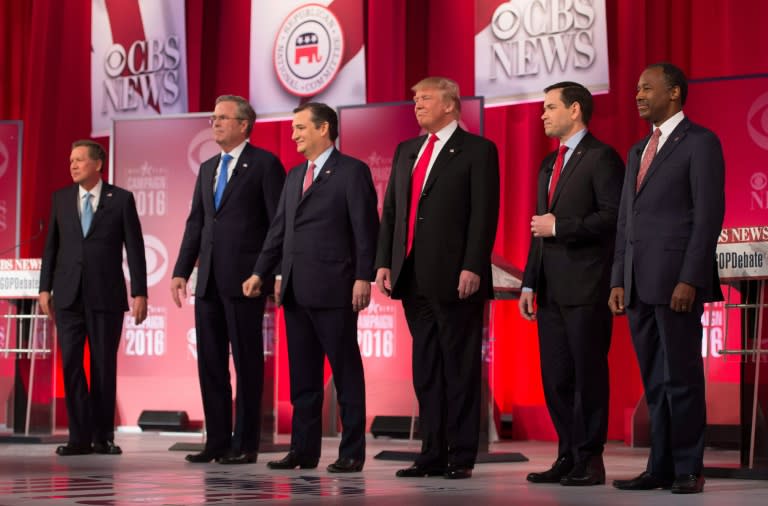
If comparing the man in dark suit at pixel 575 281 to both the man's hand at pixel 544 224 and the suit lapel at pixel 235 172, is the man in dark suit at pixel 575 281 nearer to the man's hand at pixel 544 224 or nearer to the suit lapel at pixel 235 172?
the man's hand at pixel 544 224

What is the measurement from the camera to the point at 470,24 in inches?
303

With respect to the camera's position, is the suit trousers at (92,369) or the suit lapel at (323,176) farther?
the suit trousers at (92,369)

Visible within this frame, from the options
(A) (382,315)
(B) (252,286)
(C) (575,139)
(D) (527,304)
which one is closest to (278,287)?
(B) (252,286)

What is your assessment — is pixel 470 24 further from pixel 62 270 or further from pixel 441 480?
pixel 441 480

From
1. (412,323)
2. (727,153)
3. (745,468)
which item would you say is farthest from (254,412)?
(727,153)

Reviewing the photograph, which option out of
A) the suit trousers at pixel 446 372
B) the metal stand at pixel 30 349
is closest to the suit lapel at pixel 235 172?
the suit trousers at pixel 446 372

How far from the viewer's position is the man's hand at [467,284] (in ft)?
14.3

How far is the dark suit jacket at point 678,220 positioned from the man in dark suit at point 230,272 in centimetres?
187

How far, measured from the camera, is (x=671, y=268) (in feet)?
13.1

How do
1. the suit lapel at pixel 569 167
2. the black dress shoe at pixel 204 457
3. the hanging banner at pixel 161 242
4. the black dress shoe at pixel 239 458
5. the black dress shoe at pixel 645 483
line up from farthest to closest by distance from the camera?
the hanging banner at pixel 161 242
the black dress shoe at pixel 204 457
the black dress shoe at pixel 239 458
the suit lapel at pixel 569 167
the black dress shoe at pixel 645 483

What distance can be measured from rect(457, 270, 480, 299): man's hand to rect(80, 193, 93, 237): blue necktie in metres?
2.43

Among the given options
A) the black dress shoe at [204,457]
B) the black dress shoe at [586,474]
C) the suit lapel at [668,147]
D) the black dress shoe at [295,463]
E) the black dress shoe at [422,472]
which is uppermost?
the suit lapel at [668,147]

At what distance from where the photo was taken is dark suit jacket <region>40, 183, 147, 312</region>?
6055mm

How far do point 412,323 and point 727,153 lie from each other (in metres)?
2.26
